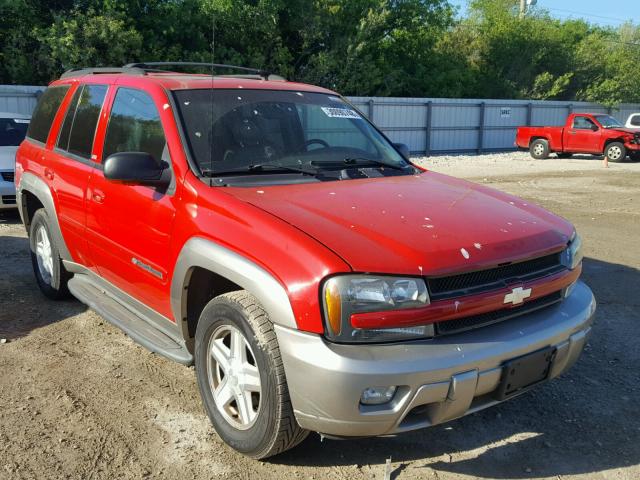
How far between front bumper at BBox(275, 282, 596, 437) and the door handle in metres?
1.98

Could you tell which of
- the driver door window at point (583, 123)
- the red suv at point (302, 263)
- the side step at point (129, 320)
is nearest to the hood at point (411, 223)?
the red suv at point (302, 263)

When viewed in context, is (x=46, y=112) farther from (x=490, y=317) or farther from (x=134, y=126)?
(x=490, y=317)

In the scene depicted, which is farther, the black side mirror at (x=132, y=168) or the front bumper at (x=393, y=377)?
the black side mirror at (x=132, y=168)

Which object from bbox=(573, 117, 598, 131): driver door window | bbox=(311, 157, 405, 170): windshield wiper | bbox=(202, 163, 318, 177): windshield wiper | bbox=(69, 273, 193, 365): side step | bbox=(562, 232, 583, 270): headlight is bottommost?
bbox=(573, 117, 598, 131): driver door window

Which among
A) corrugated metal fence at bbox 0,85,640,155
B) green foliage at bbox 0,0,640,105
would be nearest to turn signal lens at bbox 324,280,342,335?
green foliage at bbox 0,0,640,105

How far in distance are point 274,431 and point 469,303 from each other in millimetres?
1038

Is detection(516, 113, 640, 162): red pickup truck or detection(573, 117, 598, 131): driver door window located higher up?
detection(573, 117, 598, 131): driver door window

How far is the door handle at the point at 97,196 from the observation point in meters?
3.95

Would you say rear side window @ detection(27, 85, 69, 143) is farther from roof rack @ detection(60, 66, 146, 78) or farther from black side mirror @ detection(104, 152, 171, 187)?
black side mirror @ detection(104, 152, 171, 187)

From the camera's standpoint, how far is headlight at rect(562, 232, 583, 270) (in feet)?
10.4

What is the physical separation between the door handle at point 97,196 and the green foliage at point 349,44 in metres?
10.6

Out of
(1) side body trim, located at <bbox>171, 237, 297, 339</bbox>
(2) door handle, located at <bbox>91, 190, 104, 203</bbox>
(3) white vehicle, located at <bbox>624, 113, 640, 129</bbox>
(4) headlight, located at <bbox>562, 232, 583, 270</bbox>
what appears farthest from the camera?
(3) white vehicle, located at <bbox>624, 113, 640, 129</bbox>

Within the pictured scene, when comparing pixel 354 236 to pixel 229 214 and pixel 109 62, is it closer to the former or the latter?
pixel 229 214

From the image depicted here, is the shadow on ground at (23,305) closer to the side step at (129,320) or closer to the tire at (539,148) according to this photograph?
the side step at (129,320)
